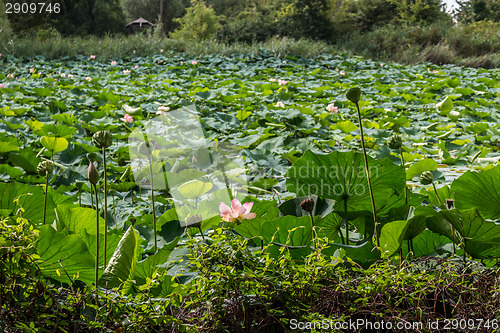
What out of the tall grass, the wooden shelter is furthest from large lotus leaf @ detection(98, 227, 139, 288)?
the wooden shelter

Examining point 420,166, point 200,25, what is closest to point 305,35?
point 200,25

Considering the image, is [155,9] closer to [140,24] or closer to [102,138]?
[140,24]

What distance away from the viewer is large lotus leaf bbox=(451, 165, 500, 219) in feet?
2.50

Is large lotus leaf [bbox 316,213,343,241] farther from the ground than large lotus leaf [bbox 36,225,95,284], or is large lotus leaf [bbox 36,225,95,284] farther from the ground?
large lotus leaf [bbox 36,225,95,284]

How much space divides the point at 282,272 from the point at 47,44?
8.08m

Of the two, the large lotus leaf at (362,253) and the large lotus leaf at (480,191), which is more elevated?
the large lotus leaf at (480,191)

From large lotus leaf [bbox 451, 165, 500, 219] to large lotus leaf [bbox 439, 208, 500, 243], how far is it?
0.46ft

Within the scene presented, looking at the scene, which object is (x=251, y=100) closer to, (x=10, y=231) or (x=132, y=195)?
(x=132, y=195)

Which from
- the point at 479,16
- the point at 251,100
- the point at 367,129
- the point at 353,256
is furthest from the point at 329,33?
the point at 479,16

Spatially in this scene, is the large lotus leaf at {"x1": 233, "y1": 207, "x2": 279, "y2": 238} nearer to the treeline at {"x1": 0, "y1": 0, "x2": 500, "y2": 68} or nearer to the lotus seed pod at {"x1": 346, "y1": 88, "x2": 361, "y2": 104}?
the lotus seed pod at {"x1": 346, "y1": 88, "x2": 361, "y2": 104}

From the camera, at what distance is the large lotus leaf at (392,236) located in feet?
2.12

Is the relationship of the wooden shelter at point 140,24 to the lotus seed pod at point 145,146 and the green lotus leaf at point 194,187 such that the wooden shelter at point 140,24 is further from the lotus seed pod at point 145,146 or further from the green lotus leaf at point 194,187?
the green lotus leaf at point 194,187

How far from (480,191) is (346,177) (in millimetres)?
265

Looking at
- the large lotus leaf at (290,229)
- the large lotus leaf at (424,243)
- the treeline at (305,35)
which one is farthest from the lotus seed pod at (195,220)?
the treeline at (305,35)
